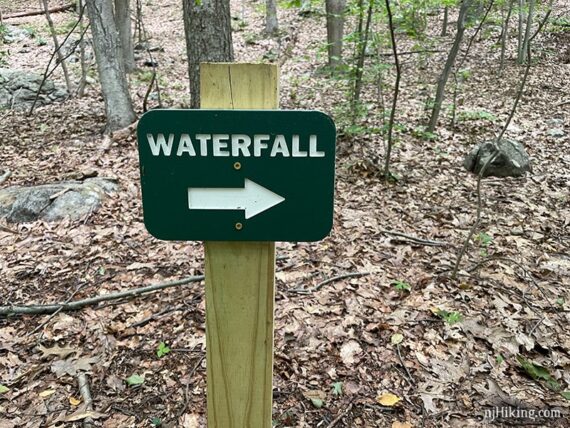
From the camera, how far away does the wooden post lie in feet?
3.84

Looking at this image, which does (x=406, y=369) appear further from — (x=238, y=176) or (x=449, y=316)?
(x=238, y=176)

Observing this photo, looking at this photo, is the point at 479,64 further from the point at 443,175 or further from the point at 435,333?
the point at 435,333

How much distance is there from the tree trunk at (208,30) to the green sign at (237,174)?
4009 mm

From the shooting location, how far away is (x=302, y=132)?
3.63 feet

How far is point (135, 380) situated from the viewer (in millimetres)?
2600

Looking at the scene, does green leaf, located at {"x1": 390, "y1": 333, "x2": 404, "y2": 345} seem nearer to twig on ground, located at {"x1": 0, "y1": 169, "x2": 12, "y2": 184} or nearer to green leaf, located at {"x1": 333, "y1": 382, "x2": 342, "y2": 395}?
green leaf, located at {"x1": 333, "y1": 382, "x2": 342, "y2": 395}

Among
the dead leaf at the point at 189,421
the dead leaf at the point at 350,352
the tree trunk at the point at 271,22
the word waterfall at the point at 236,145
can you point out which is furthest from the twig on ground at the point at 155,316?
the tree trunk at the point at 271,22

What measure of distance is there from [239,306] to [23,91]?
1125cm

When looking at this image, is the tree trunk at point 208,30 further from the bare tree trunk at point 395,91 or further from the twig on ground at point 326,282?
the twig on ground at point 326,282

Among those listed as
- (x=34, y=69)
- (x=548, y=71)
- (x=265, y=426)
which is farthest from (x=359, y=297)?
(x=34, y=69)

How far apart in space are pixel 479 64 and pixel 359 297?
12.0 meters

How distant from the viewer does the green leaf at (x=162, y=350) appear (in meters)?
2.79

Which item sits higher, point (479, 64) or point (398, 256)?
point (479, 64)

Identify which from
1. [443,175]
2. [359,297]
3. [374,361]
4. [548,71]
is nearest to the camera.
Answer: [374,361]
